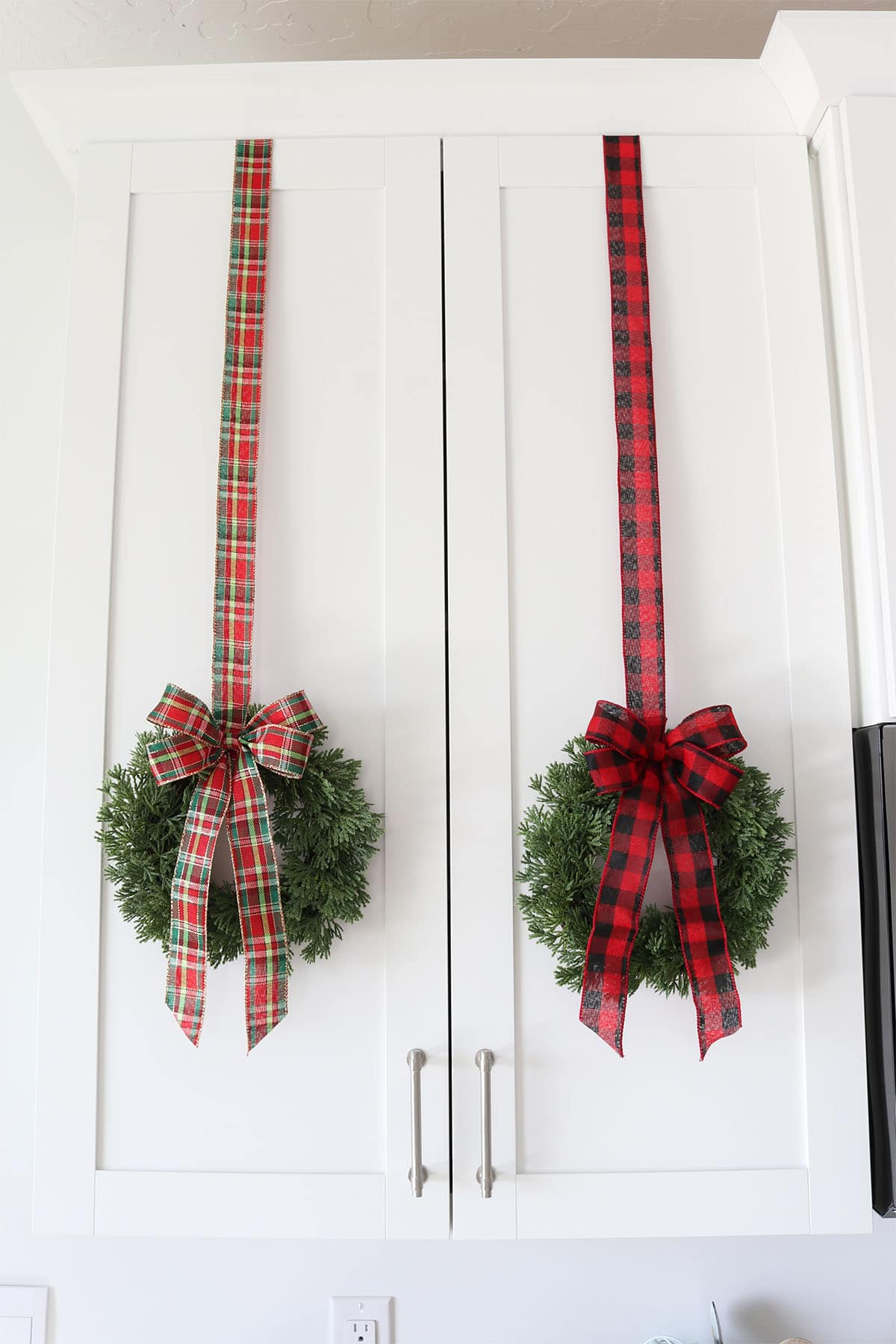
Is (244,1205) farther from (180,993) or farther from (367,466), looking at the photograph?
(367,466)

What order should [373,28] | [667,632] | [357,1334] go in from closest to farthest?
[667,632]
[357,1334]
[373,28]

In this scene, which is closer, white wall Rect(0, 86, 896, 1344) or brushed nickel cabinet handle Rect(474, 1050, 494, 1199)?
brushed nickel cabinet handle Rect(474, 1050, 494, 1199)

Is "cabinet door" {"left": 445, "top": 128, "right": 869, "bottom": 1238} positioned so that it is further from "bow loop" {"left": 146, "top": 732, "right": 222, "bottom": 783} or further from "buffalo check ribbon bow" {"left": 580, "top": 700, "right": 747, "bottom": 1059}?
"bow loop" {"left": 146, "top": 732, "right": 222, "bottom": 783}

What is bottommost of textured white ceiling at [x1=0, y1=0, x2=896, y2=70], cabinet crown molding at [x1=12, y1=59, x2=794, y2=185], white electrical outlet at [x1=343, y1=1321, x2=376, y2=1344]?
white electrical outlet at [x1=343, y1=1321, x2=376, y2=1344]

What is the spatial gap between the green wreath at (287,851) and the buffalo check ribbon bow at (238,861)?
0.02m

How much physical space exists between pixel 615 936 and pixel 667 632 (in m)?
0.32

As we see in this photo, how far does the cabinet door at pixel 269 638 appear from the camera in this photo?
0.90 m

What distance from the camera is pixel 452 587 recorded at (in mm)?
948

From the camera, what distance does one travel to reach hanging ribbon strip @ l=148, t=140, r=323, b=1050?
87 centimetres

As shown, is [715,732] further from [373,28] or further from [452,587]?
[373,28]

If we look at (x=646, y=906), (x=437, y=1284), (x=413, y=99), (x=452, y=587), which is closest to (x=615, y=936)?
(x=646, y=906)

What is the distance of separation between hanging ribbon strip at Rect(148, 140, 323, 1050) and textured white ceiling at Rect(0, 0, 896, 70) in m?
0.63

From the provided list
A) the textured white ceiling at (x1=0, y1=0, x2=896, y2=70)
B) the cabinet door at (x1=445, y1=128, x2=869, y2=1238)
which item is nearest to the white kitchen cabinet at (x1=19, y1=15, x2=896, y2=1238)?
the cabinet door at (x1=445, y1=128, x2=869, y2=1238)

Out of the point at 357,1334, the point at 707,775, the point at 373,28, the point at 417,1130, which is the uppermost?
the point at 373,28
